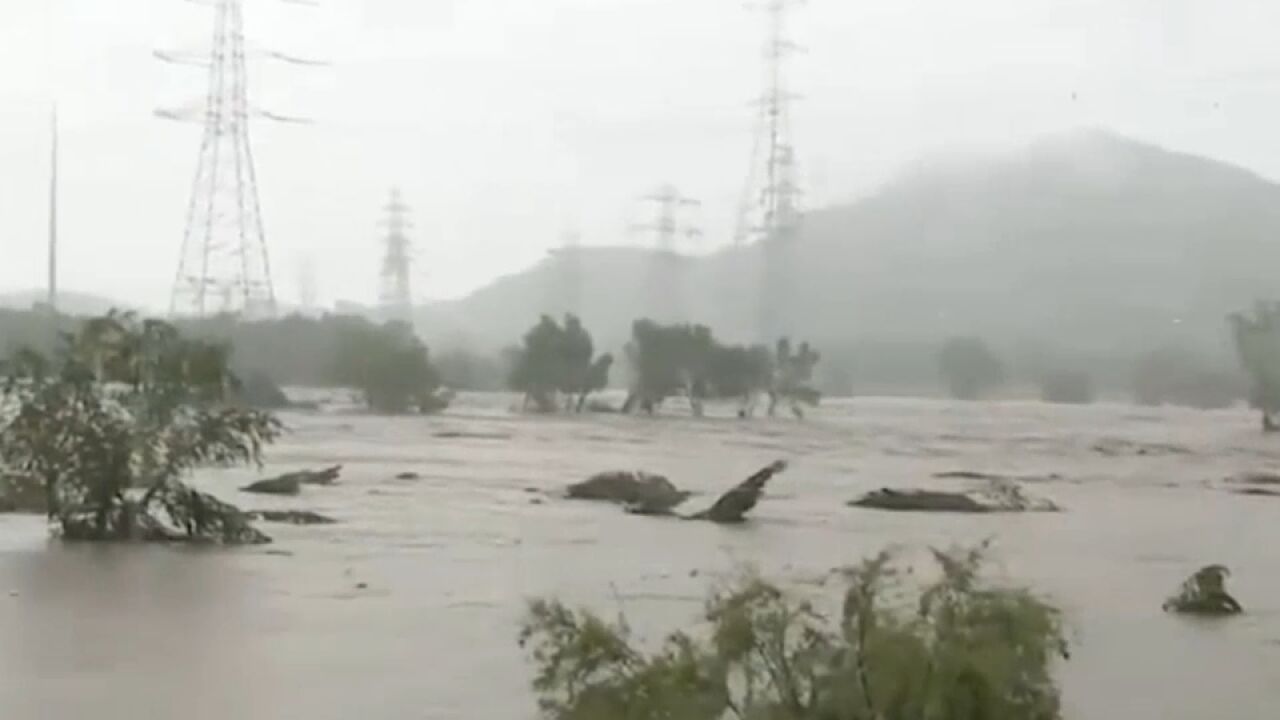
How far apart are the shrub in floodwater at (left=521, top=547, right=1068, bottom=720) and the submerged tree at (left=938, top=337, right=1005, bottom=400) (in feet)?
11.6

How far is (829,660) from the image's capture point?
13.0ft

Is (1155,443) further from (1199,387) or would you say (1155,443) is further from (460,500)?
(460,500)

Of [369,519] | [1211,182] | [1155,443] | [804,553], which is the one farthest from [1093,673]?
[369,519]

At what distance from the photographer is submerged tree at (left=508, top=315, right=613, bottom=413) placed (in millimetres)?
8133

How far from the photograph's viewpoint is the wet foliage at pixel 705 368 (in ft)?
25.9

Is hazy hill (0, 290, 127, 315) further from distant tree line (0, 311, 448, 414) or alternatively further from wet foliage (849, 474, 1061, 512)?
wet foliage (849, 474, 1061, 512)

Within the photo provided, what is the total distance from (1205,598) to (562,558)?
2547 mm

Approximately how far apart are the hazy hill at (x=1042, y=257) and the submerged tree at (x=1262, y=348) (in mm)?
77

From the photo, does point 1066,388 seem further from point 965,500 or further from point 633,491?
point 633,491

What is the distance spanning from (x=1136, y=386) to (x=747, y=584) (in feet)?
13.1

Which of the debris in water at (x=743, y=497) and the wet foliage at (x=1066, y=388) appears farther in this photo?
the debris in water at (x=743, y=497)

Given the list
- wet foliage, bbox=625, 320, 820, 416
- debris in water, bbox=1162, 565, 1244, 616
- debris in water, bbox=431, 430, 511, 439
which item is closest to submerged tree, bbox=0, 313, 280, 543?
debris in water, bbox=431, 430, 511, 439

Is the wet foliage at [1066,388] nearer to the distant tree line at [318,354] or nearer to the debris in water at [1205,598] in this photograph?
the debris in water at [1205,598]

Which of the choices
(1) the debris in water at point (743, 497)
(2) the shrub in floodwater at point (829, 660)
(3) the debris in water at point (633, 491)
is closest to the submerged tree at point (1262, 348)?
(1) the debris in water at point (743, 497)
